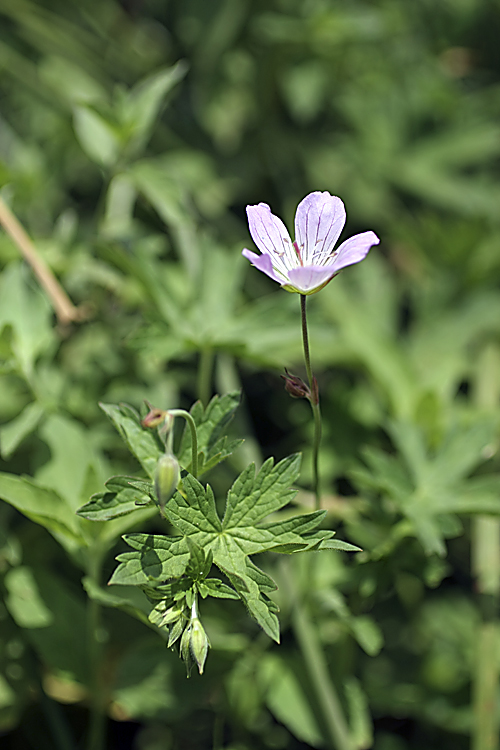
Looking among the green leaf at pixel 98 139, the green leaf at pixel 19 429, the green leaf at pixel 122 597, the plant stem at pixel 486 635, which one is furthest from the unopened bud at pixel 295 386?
the green leaf at pixel 98 139

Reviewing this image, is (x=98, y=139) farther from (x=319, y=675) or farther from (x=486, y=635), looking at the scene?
(x=486, y=635)

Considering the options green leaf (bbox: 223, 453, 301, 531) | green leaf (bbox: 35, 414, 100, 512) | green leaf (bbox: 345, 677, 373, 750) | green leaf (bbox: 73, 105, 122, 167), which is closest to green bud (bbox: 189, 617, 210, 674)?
green leaf (bbox: 223, 453, 301, 531)

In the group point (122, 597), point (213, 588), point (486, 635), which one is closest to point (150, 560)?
point (213, 588)

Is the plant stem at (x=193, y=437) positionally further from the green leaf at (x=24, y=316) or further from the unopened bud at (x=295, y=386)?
the green leaf at (x=24, y=316)

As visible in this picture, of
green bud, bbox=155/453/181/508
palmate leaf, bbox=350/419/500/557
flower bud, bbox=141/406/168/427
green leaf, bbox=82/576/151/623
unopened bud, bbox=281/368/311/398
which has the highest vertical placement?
flower bud, bbox=141/406/168/427

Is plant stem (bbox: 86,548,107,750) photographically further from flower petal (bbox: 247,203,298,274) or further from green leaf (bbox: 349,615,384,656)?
flower petal (bbox: 247,203,298,274)

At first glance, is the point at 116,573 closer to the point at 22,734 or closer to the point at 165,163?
the point at 22,734
